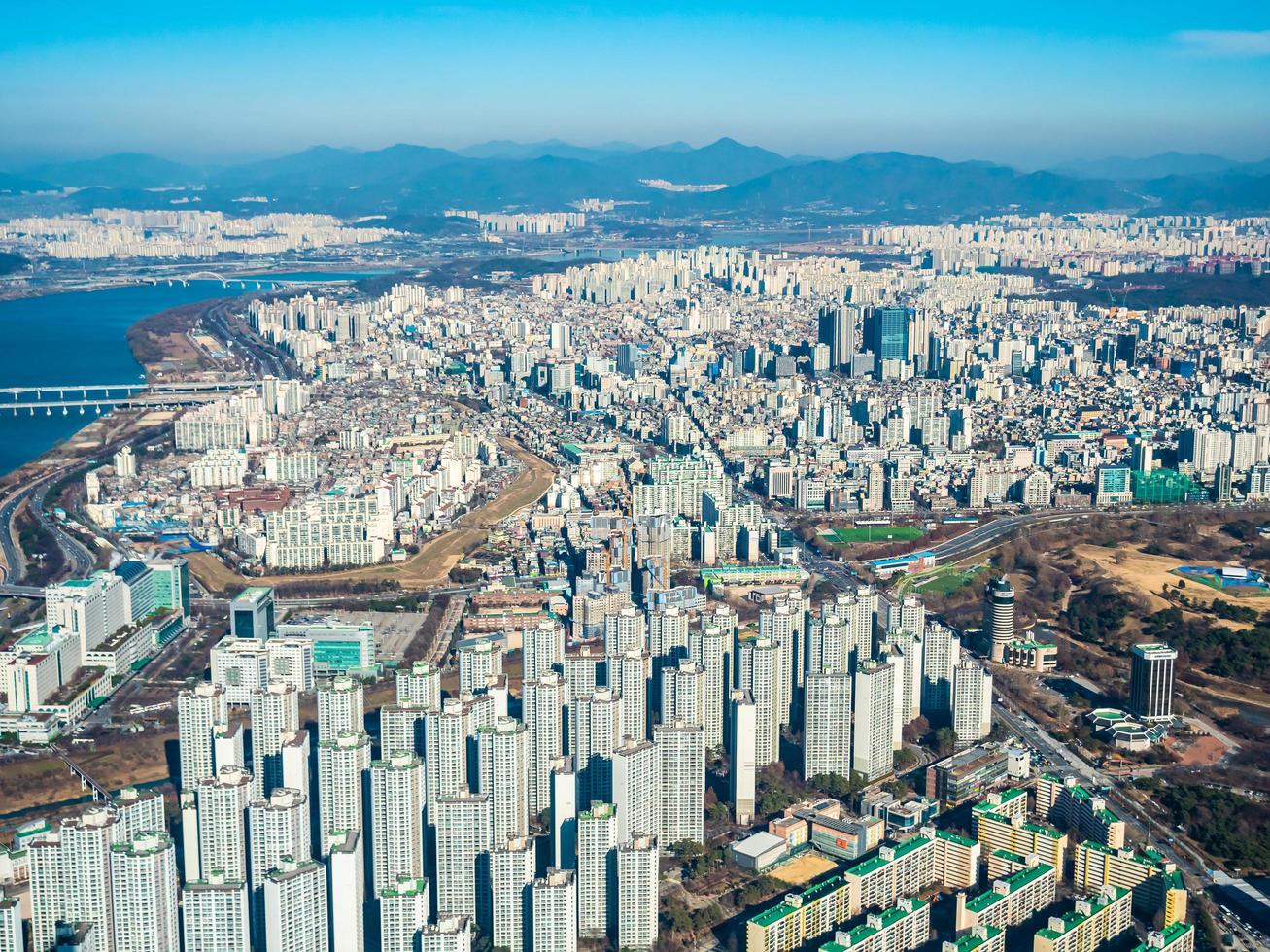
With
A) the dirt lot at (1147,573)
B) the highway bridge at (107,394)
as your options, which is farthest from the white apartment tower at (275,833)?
the highway bridge at (107,394)

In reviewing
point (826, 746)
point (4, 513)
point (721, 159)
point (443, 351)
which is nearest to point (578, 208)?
point (721, 159)

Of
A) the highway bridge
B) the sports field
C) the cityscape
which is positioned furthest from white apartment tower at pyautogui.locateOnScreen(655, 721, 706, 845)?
the highway bridge

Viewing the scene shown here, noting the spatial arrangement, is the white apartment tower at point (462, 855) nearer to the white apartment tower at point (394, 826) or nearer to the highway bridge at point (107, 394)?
the white apartment tower at point (394, 826)

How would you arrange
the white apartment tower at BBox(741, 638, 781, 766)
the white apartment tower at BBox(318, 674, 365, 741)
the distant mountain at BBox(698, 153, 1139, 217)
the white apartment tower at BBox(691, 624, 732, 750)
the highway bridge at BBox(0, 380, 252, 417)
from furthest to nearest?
the distant mountain at BBox(698, 153, 1139, 217) → the highway bridge at BBox(0, 380, 252, 417) → the white apartment tower at BBox(691, 624, 732, 750) → the white apartment tower at BBox(741, 638, 781, 766) → the white apartment tower at BBox(318, 674, 365, 741)

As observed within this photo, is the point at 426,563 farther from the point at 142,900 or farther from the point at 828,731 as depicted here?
the point at 142,900

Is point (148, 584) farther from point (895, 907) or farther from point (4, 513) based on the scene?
point (895, 907)

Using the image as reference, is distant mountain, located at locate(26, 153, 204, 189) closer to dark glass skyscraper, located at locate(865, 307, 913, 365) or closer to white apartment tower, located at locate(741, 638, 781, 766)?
dark glass skyscraper, located at locate(865, 307, 913, 365)

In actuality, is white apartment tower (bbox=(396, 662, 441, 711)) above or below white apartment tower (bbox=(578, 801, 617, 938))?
above
